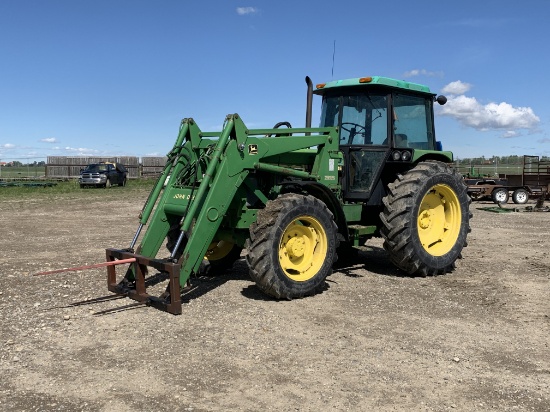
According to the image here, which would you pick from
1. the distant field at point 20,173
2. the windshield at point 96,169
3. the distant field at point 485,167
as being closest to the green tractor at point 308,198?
the distant field at point 485,167

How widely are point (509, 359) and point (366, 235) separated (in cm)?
357

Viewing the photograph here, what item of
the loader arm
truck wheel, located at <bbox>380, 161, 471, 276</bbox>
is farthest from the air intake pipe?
truck wheel, located at <bbox>380, 161, 471, 276</bbox>

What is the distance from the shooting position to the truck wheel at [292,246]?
623cm

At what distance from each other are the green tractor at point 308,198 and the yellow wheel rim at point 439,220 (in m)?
0.02

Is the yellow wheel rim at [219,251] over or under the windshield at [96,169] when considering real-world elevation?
under

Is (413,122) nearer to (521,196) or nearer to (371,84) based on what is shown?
(371,84)

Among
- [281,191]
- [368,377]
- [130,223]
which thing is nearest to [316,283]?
[281,191]

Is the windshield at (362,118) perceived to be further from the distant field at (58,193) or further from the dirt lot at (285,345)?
the distant field at (58,193)

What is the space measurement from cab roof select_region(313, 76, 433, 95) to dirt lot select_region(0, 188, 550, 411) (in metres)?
2.71

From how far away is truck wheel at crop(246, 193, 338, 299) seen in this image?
20.4 feet

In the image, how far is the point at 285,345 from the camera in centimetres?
506

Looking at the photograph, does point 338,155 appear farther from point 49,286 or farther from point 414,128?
point 49,286

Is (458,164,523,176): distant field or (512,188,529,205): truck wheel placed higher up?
(458,164,523,176): distant field

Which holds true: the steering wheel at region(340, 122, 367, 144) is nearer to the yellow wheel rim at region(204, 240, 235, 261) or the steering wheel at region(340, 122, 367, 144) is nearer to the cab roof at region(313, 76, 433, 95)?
the cab roof at region(313, 76, 433, 95)
